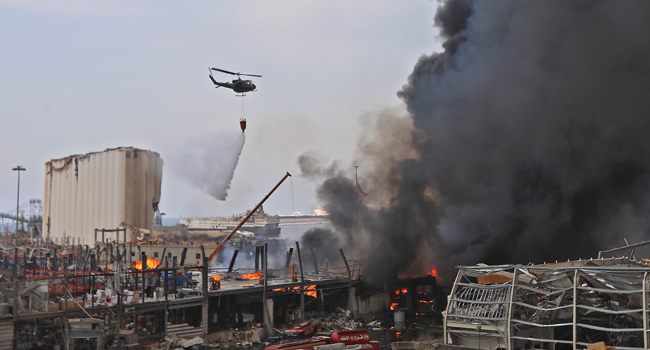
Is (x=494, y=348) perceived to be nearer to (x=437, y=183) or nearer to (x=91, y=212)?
(x=437, y=183)

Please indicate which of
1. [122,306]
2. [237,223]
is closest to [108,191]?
[122,306]

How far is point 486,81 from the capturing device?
50.4m

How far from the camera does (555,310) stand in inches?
791

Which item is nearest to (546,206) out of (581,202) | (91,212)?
(581,202)

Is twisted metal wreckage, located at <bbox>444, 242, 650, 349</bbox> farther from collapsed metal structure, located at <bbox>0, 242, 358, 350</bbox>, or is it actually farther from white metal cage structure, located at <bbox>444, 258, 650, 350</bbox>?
collapsed metal structure, located at <bbox>0, 242, 358, 350</bbox>

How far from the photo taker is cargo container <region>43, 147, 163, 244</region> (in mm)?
69750

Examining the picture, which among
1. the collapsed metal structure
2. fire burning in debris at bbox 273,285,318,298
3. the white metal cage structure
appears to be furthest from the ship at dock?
the white metal cage structure

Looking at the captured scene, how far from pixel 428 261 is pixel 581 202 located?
1518 cm

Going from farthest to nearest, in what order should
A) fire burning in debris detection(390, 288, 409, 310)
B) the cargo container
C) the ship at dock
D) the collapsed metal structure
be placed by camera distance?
the ship at dock
the cargo container
fire burning in debris detection(390, 288, 409, 310)
the collapsed metal structure

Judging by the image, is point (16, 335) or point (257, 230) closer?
point (16, 335)

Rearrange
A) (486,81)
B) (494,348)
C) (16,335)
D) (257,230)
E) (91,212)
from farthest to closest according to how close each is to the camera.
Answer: (257,230) < (91,212) < (486,81) < (16,335) < (494,348)

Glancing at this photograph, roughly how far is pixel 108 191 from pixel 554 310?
64743 millimetres

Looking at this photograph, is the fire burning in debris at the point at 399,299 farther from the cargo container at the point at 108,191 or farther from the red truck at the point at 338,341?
the cargo container at the point at 108,191

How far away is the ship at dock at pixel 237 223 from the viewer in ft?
506
